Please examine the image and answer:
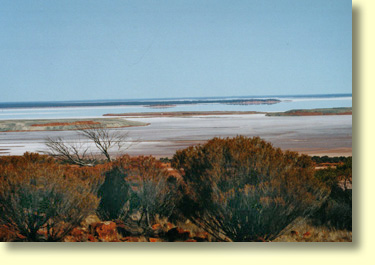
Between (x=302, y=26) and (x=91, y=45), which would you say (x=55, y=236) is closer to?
(x=91, y=45)

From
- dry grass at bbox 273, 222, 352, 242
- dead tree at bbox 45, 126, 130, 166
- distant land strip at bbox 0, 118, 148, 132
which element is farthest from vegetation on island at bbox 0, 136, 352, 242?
distant land strip at bbox 0, 118, 148, 132

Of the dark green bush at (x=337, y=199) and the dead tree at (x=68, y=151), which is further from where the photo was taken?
the dead tree at (x=68, y=151)

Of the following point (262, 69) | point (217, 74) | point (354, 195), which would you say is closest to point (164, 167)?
point (217, 74)

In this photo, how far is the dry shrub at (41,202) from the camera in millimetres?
4715

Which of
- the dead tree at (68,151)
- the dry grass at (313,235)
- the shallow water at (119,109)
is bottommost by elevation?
the dry grass at (313,235)

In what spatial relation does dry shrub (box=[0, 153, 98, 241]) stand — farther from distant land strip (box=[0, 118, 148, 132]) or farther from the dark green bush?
the dark green bush

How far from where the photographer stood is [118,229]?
4824mm

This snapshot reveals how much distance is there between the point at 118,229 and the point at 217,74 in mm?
1978

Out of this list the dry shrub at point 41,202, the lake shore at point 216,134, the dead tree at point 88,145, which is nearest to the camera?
the dry shrub at point 41,202

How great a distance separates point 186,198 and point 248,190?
0.69 meters

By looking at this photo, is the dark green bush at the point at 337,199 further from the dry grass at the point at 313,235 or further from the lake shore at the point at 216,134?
the lake shore at the point at 216,134

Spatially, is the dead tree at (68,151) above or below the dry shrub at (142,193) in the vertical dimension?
above

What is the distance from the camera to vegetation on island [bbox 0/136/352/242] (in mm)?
4641

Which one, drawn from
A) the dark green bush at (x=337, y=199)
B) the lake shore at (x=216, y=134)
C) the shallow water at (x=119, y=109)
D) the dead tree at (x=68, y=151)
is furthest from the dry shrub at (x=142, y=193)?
the dark green bush at (x=337, y=199)
